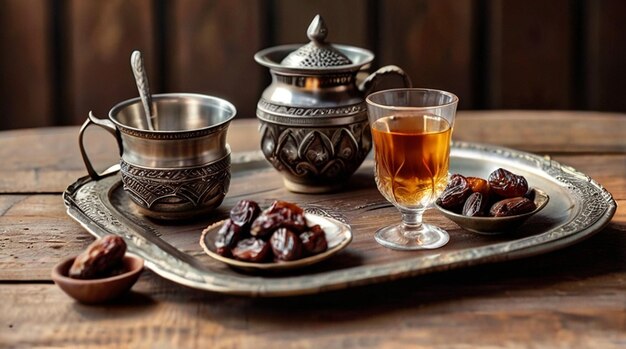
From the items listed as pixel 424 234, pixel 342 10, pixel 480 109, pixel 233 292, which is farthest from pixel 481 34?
pixel 233 292

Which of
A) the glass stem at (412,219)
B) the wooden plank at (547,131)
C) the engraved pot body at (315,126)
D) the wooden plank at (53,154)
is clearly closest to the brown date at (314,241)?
the glass stem at (412,219)

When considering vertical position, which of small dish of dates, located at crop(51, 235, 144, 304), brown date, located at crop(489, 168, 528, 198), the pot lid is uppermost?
the pot lid

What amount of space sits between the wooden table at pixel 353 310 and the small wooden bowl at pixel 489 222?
0.16ft

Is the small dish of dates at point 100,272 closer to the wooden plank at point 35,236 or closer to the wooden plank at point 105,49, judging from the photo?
Result: the wooden plank at point 35,236

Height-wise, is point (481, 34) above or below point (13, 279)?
above

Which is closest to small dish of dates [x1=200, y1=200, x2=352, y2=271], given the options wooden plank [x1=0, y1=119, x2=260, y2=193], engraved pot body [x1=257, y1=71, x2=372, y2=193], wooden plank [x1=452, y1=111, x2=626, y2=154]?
engraved pot body [x1=257, y1=71, x2=372, y2=193]

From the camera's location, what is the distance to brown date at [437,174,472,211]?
1.03 m

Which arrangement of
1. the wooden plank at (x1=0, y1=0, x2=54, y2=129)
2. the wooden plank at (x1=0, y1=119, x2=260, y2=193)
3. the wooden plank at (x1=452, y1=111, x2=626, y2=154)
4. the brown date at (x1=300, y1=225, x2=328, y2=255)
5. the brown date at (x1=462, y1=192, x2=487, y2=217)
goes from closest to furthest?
1. the brown date at (x1=300, y1=225, x2=328, y2=255)
2. the brown date at (x1=462, y1=192, x2=487, y2=217)
3. the wooden plank at (x1=0, y1=119, x2=260, y2=193)
4. the wooden plank at (x1=452, y1=111, x2=626, y2=154)
5. the wooden plank at (x1=0, y1=0, x2=54, y2=129)

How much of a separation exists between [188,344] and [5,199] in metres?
0.50

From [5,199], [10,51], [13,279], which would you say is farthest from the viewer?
[10,51]

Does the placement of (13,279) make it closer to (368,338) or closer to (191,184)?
(191,184)

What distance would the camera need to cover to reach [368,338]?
2.62 feet

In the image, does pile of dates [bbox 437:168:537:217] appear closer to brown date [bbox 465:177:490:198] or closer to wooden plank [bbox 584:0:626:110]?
brown date [bbox 465:177:490:198]

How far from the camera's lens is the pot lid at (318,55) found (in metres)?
1.15
